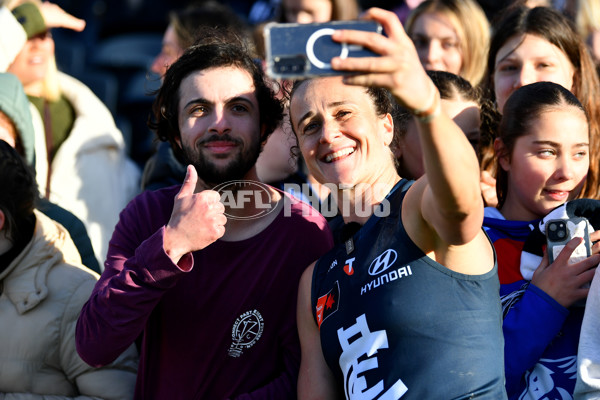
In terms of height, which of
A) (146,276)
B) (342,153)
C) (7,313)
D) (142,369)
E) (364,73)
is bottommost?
(142,369)

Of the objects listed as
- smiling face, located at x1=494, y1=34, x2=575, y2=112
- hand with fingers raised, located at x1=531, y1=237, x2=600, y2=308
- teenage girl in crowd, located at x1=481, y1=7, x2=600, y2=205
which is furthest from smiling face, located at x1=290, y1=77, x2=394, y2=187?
smiling face, located at x1=494, y1=34, x2=575, y2=112

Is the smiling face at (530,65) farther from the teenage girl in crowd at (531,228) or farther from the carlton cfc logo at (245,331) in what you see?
the carlton cfc logo at (245,331)

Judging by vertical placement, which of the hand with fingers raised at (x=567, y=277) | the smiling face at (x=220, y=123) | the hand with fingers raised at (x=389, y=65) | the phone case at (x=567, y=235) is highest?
the hand with fingers raised at (x=389, y=65)

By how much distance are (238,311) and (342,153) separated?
0.61m

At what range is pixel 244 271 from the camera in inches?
111

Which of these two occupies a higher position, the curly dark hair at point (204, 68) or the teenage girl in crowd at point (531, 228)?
the curly dark hair at point (204, 68)

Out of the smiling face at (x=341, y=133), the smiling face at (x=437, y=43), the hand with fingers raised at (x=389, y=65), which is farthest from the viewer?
the smiling face at (x=437, y=43)

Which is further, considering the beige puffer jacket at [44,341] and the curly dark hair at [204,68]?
the curly dark hair at [204,68]

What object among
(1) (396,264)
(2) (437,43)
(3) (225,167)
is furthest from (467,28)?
(1) (396,264)

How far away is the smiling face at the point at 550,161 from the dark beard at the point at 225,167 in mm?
912

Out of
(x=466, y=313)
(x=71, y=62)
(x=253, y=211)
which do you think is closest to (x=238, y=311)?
(x=253, y=211)

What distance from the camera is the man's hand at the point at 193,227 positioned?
2.53 m

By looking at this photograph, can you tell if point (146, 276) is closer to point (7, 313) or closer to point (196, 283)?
point (196, 283)

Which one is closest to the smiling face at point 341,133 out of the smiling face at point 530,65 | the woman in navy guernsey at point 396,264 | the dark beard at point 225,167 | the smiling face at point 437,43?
the woman in navy guernsey at point 396,264
